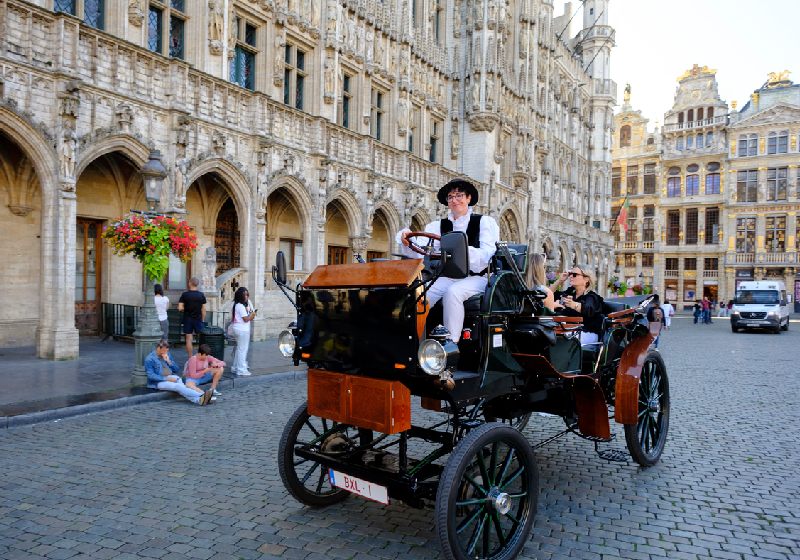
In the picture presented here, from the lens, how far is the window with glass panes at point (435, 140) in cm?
2580

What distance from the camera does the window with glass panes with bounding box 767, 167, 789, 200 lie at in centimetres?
5344

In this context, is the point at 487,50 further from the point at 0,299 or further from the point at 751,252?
the point at 751,252

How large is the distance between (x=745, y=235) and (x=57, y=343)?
58.7 meters

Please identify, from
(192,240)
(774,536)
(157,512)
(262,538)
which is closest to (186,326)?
(192,240)

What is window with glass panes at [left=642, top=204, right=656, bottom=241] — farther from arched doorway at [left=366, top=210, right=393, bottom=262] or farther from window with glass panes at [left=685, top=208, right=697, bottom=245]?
arched doorway at [left=366, top=210, right=393, bottom=262]

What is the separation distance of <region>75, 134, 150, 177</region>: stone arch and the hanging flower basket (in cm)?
293

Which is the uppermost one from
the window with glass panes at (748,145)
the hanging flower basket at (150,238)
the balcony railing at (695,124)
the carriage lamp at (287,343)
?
the balcony railing at (695,124)

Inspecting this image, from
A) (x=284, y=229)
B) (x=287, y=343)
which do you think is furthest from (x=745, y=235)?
(x=287, y=343)

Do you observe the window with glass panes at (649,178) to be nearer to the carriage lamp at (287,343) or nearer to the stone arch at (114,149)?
the stone arch at (114,149)

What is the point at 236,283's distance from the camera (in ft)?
50.7

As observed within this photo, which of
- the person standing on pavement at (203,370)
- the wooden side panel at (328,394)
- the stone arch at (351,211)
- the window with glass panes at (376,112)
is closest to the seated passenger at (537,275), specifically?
the wooden side panel at (328,394)

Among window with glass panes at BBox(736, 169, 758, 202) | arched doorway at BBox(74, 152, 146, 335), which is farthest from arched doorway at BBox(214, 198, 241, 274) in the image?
window with glass panes at BBox(736, 169, 758, 202)

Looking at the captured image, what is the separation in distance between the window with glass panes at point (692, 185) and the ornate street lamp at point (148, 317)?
5877 centimetres

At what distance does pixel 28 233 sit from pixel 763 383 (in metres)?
16.2
